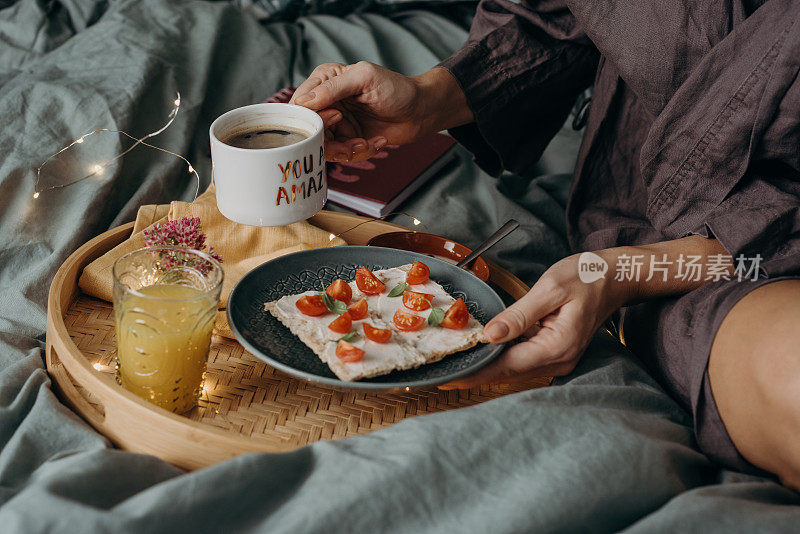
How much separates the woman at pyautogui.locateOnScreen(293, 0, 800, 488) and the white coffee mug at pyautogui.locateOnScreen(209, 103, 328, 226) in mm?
84

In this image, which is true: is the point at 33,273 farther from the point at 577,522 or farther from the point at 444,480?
the point at 577,522

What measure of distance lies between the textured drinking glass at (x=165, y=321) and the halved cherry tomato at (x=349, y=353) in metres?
0.15

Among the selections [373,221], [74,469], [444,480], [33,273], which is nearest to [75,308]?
[33,273]

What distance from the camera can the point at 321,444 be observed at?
69 centimetres

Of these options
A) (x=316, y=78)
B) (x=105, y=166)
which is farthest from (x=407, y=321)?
(x=105, y=166)

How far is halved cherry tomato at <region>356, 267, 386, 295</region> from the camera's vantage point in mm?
914

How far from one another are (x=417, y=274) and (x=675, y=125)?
43 centimetres

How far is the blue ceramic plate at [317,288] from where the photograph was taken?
0.79 metres

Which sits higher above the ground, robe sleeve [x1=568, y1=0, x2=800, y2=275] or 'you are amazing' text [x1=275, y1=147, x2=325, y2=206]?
robe sleeve [x1=568, y1=0, x2=800, y2=275]

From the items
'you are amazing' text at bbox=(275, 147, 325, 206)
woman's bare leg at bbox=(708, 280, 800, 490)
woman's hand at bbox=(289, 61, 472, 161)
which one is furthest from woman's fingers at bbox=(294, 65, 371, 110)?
woman's bare leg at bbox=(708, 280, 800, 490)

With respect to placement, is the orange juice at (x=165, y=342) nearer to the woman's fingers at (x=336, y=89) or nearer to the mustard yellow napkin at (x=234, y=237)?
the mustard yellow napkin at (x=234, y=237)

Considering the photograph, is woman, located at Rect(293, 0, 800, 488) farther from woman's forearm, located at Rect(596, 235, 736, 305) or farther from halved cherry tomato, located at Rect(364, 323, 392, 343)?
halved cherry tomato, located at Rect(364, 323, 392, 343)

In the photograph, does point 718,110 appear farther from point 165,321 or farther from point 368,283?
point 165,321

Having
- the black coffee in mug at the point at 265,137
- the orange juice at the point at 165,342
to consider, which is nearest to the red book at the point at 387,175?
the black coffee in mug at the point at 265,137
